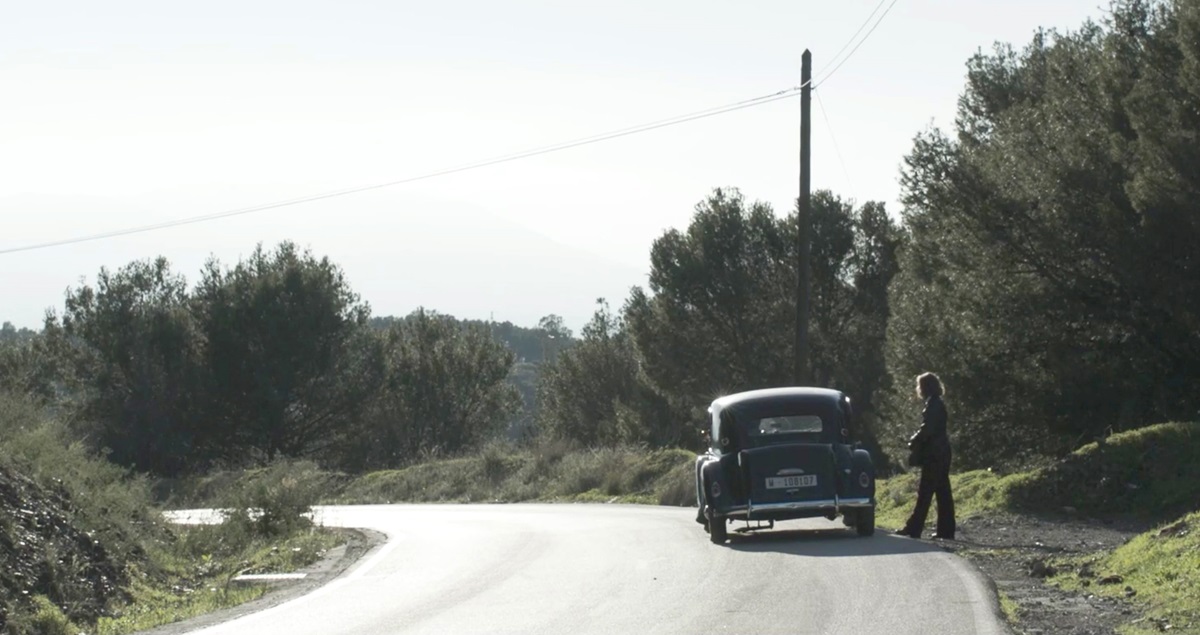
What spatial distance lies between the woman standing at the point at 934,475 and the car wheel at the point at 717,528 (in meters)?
1.98

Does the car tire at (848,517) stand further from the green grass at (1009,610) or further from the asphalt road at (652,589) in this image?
the green grass at (1009,610)

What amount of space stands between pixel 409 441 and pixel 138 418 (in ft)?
46.2

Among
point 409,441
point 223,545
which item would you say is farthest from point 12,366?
point 223,545

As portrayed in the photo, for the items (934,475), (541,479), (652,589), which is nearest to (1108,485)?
(934,475)

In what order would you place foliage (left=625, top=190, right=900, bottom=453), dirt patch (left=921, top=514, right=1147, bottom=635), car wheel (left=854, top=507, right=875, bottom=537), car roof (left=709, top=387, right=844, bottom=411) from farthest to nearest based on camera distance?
foliage (left=625, top=190, right=900, bottom=453)
car roof (left=709, top=387, right=844, bottom=411)
car wheel (left=854, top=507, right=875, bottom=537)
dirt patch (left=921, top=514, right=1147, bottom=635)

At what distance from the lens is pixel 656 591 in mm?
12492

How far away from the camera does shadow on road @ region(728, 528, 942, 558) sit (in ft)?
48.5

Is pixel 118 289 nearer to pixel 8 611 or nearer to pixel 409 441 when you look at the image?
pixel 409 441

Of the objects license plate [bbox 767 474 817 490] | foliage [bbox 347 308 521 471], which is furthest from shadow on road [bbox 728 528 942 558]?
foliage [bbox 347 308 521 471]

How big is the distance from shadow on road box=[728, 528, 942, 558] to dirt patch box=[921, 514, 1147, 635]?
483 mm

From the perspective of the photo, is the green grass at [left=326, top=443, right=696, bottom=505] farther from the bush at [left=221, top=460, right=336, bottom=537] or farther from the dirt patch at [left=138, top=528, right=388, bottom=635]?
the dirt patch at [left=138, top=528, right=388, bottom=635]

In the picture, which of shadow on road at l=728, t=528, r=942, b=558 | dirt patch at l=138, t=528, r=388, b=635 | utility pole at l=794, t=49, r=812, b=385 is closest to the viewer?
dirt patch at l=138, t=528, r=388, b=635

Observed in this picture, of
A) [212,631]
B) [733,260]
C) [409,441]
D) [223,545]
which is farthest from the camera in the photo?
[409,441]

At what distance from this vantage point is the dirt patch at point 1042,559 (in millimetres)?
10211
